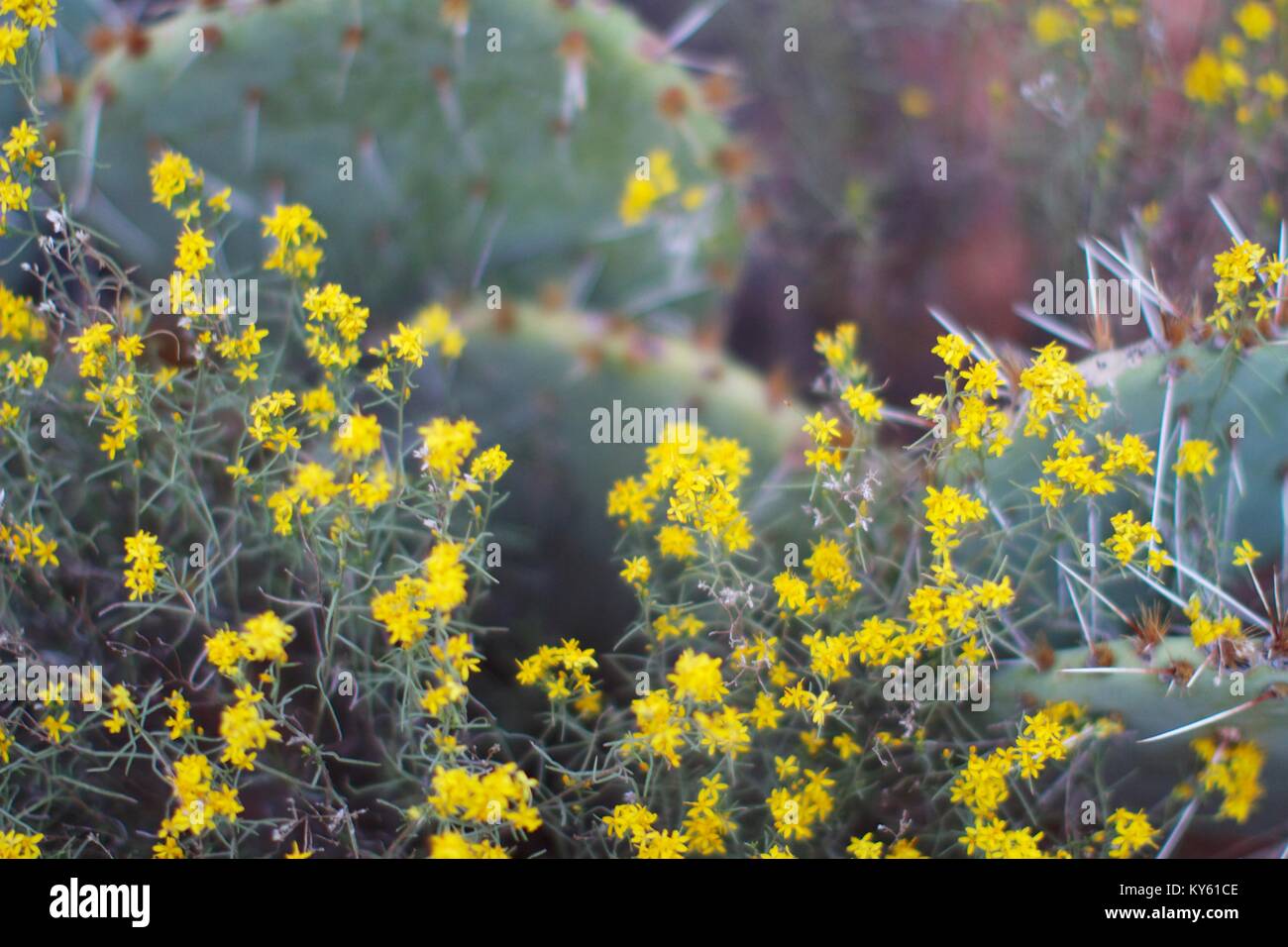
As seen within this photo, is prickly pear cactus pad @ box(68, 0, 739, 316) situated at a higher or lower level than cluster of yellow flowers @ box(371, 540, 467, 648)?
higher

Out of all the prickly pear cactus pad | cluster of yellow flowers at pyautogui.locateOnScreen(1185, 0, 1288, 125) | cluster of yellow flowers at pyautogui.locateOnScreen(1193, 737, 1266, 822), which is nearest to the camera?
cluster of yellow flowers at pyautogui.locateOnScreen(1193, 737, 1266, 822)

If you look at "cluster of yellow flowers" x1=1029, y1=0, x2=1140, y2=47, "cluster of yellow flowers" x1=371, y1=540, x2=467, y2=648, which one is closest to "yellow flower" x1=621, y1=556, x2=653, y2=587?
"cluster of yellow flowers" x1=371, y1=540, x2=467, y2=648

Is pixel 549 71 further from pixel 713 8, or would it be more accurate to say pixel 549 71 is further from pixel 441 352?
pixel 713 8

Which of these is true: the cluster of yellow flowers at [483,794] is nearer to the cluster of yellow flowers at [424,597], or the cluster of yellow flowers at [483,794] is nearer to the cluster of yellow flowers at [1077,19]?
the cluster of yellow flowers at [424,597]

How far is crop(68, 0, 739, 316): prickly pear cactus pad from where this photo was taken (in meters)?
1.74

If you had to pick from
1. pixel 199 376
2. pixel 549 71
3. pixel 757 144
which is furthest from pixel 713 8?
pixel 199 376

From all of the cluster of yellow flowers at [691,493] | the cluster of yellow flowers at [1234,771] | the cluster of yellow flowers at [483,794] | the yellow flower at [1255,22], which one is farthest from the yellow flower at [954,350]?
the yellow flower at [1255,22]

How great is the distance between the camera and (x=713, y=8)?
92.5 inches

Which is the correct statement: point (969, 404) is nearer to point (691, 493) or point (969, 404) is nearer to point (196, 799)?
point (691, 493)

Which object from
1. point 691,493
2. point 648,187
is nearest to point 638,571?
point 691,493

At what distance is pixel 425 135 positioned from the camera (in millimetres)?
1795

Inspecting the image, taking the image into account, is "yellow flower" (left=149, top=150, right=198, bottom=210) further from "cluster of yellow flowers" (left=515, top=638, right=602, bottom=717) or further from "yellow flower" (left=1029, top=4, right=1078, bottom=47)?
"yellow flower" (left=1029, top=4, right=1078, bottom=47)

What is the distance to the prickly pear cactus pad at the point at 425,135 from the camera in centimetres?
174
